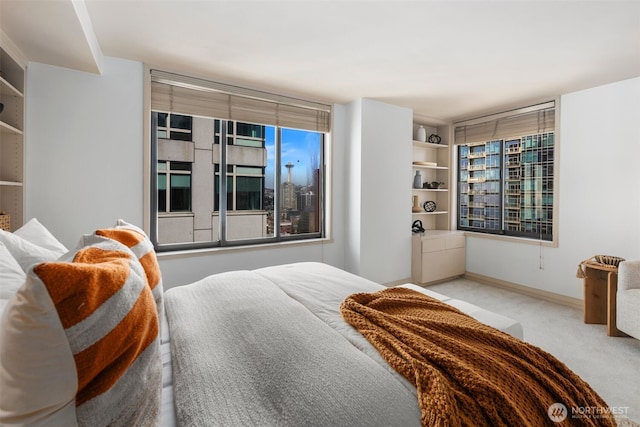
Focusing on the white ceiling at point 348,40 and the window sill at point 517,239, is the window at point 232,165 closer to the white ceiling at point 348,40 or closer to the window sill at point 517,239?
Result: the white ceiling at point 348,40

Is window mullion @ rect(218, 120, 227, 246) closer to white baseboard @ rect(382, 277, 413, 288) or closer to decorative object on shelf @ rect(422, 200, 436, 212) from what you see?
white baseboard @ rect(382, 277, 413, 288)

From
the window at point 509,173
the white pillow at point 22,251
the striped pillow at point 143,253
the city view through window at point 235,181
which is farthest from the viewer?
the window at point 509,173

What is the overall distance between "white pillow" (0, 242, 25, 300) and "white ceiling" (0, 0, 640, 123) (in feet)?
5.23

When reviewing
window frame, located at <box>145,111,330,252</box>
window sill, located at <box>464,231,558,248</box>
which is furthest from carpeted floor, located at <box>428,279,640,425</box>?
window frame, located at <box>145,111,330,252</box>

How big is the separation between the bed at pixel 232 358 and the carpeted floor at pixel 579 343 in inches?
43.5

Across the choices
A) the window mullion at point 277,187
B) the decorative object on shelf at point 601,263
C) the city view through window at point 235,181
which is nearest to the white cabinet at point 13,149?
the city view through window at point 235,181

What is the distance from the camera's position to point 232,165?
3.45 metres

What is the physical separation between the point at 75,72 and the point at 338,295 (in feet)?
9.32

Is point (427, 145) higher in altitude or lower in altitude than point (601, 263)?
higher

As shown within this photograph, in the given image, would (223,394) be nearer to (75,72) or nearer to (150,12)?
(150,12)

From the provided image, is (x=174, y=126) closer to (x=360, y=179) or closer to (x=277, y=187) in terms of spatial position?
(x=277, y=187)

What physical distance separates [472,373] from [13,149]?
3284mm

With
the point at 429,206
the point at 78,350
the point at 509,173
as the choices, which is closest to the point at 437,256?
the point at 429,206

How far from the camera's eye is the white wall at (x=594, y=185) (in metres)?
3.14
